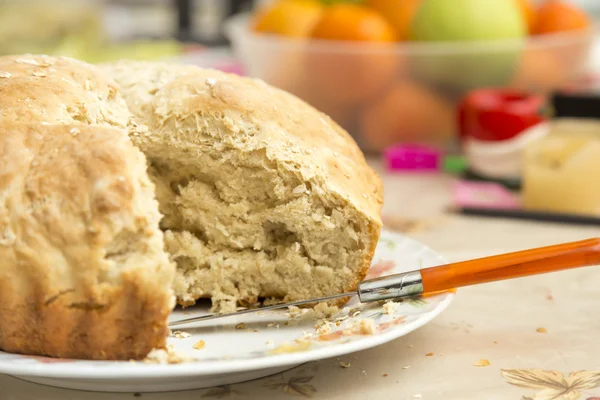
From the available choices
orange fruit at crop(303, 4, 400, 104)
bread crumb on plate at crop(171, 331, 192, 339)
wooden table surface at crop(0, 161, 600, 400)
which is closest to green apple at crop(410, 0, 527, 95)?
orange fruit at crop(303, 4, 400, 104)

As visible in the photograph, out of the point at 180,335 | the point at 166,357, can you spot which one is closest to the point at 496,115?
the point at 180,335

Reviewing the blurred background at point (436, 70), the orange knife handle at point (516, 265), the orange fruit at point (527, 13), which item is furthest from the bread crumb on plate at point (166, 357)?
the orange fruit at point (527, 13)

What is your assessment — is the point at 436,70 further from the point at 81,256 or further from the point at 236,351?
the point at 81,256

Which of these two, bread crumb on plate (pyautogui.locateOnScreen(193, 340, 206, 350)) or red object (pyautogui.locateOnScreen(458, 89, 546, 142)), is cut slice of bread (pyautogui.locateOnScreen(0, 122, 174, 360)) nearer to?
bread crumb on plate (pyautogui.locateOnScreen(193, 340, 206, 350))

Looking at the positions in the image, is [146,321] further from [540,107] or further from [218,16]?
[218,16]

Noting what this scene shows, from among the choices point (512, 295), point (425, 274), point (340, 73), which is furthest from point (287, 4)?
point (425, 274)

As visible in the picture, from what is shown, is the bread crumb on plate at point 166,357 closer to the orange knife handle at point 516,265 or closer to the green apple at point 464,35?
the orange knife handle at point 516,265
